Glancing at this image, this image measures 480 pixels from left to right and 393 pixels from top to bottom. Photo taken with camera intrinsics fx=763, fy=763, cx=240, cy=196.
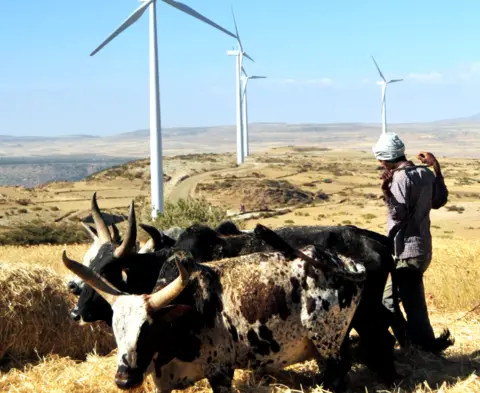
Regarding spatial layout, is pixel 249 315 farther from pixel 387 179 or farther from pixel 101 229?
pixel 101 229

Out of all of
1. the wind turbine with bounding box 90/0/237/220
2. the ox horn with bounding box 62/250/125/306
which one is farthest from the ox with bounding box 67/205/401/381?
the wind turbine with bounding box 90/0/237/220

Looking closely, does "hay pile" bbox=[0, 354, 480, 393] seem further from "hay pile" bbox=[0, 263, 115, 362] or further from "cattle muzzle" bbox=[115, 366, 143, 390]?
"cattle muzzle" bbox=[115, 366, 143, 390]

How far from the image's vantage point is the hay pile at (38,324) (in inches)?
365

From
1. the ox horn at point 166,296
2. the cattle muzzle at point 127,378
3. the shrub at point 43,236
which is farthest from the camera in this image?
the shrub at point 43,236

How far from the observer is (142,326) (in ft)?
18.8

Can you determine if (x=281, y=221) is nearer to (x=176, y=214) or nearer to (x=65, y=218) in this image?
(x=65, y=218)

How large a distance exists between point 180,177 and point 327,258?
62.3 m

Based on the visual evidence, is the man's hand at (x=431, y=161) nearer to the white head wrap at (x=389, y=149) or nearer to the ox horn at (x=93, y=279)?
the white head wrap at (x=389, y=149)

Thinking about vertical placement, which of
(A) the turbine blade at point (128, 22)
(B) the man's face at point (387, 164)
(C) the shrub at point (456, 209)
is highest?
(A) the turbine blade at point (128, 22)

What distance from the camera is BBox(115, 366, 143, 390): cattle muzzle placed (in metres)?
5.62

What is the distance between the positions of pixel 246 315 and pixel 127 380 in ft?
4.01

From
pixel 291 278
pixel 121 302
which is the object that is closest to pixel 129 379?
pixel 121 302

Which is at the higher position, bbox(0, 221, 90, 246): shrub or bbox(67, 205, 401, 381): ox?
bbox(67, 205, 401, 381): ox

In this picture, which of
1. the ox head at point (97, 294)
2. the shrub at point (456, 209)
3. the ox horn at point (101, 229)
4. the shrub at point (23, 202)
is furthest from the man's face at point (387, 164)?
the shrub at point (23, 202)
